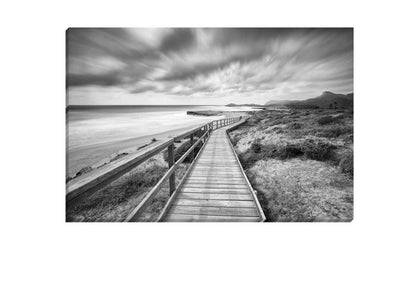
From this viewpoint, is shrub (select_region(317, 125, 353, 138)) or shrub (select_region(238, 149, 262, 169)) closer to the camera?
shrub (select_region(317, 125, 353, 138))

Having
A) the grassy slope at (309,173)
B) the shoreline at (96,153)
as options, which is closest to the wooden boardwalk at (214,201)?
the grassy slope at (309,173)

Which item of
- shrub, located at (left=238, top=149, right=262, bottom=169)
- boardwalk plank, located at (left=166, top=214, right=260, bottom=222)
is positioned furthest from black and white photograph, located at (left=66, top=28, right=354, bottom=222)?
shrub, located at (left=238, top=149, right=262, bottom=169)

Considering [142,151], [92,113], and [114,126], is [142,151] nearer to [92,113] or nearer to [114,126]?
[92,113]

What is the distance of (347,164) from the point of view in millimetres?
2391

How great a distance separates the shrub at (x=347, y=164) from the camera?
2.33 metres

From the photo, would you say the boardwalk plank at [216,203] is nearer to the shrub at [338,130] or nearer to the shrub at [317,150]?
the shrub at [317,150]

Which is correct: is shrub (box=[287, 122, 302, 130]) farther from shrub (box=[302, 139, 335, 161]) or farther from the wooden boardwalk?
the wooden boardwalk

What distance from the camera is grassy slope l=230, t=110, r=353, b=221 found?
2.02 m

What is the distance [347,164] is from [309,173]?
1.71 ft

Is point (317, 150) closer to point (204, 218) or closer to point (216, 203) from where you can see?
point (216, 203)

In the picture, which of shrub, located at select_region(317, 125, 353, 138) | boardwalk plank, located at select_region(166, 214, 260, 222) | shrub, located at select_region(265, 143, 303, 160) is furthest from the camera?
shrub, located at select_region(265, 143, 303, 160)

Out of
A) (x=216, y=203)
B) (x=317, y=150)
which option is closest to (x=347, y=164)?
(x=317, y=150)
